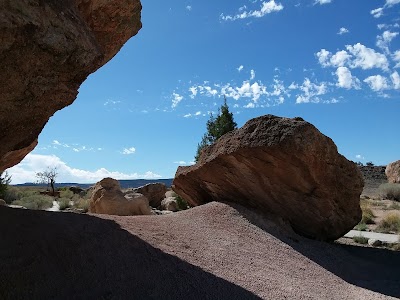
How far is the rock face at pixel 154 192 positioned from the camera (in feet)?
86.3

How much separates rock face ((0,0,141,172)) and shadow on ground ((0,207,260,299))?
1.33 meters

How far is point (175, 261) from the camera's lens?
653 centimetres

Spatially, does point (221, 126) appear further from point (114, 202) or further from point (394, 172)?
point (394, 172)

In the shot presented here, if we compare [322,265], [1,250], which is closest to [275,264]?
[322,265]

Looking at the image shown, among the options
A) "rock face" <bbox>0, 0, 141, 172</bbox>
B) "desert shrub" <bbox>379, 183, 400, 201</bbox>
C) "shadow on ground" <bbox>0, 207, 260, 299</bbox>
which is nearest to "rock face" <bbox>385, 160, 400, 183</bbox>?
"desert shrub" <bbox>379, 183, 400, 201</bbox>

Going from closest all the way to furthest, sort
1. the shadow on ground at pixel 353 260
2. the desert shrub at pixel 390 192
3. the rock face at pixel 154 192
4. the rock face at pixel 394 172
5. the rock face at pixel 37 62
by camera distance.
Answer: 1. the rock face at pixel 37 62
2. the shadow on ground at pixel 353 260
3. the rock face at pixel 154 192
4. the desert shrub at pixel 390 192
5. the rock face at pixel 394 172

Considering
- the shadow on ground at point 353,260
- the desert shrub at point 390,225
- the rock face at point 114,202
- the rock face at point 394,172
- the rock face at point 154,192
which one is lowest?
the shadow on ground at point 353,260

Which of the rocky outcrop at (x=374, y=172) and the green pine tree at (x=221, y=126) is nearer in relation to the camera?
the green pine tree at (x=221, y=126)

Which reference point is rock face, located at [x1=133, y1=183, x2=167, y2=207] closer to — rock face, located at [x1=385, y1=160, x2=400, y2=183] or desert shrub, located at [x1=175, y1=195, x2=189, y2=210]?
desert shrub, located at [x1=175, y1=195, x2=189, y2=210]

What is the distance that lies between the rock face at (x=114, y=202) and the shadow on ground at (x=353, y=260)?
502cm

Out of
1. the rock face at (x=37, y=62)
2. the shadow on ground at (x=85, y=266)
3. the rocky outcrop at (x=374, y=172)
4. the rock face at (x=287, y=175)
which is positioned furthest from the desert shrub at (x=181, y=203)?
the rocky outcrop at (x=374, y=172)

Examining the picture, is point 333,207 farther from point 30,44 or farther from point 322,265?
point 30,44

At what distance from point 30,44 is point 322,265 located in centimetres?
693

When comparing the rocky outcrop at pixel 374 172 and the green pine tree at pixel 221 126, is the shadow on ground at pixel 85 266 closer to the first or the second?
the green pine tree at pixel 221 126
